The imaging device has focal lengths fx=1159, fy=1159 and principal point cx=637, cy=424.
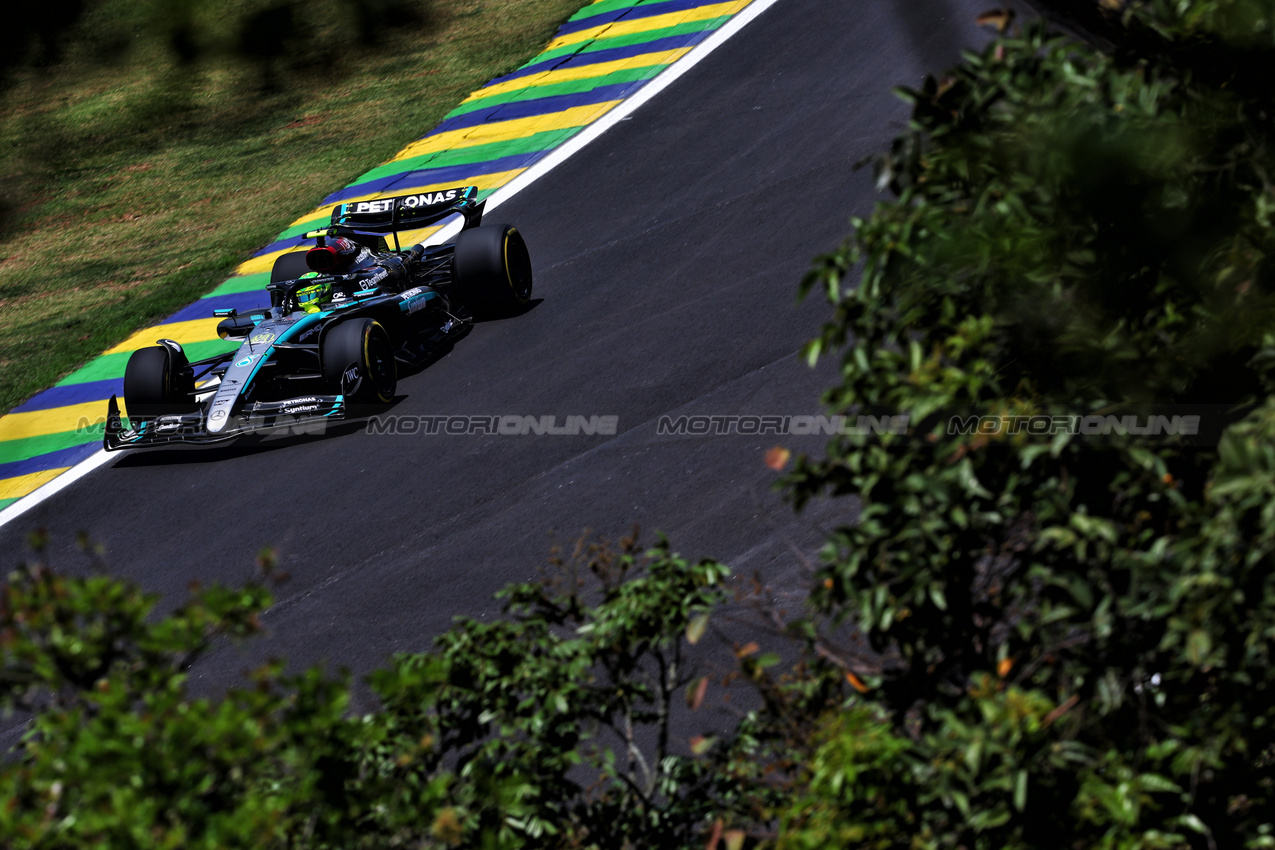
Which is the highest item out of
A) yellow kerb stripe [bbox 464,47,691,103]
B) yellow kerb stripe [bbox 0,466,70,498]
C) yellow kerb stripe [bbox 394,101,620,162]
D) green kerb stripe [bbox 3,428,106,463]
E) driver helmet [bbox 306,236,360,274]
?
yellow kerb stripe [bbox 464,47,691,103]

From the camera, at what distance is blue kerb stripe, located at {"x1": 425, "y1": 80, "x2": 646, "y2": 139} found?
1527cm

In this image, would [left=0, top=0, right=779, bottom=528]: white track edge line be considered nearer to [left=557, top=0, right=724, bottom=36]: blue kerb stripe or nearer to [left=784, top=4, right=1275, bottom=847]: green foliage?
[left=557, top=0, right=724, bottom=36]: blue kerb stripe

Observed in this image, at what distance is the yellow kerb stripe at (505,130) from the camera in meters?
14.9

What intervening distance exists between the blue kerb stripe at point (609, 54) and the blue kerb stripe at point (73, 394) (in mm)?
8061

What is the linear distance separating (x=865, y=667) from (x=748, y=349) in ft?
19.3

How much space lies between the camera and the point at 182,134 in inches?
793

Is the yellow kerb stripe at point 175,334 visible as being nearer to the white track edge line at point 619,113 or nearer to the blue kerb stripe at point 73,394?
the blue kerb stripe at point 73,394

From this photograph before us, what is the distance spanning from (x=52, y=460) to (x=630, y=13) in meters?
11.2

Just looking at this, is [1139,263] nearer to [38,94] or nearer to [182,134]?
[182,134]

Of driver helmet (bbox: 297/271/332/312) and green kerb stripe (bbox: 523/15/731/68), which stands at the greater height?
green kerb stripe (bbox: 523/15/731/68)

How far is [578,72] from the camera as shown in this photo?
1633 cm

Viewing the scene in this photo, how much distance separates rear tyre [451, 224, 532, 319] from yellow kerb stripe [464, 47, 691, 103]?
637 centimetres

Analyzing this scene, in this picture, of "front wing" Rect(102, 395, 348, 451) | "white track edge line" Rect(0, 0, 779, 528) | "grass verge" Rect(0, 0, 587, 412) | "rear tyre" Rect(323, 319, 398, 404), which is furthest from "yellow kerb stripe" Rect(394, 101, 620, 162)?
"front wing" Rect(102, 395, 348, 451)

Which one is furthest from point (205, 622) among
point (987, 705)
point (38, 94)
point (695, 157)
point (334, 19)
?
point (38, 94)
